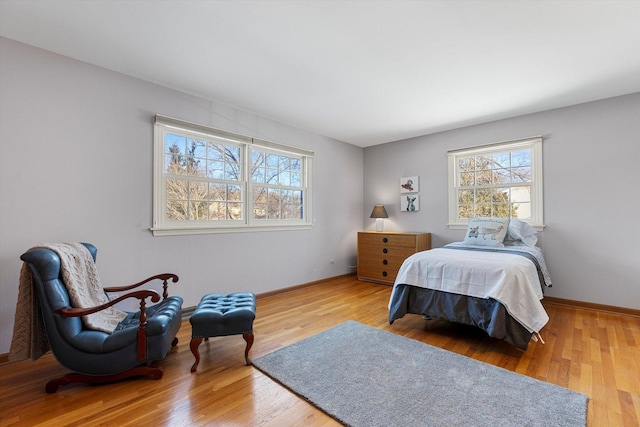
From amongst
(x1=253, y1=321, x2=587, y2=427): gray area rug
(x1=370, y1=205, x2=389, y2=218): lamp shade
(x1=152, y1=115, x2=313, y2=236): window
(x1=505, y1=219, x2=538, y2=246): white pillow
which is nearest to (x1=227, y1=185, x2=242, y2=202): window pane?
(x1=152, y1=115, x2=313, y2=236): window

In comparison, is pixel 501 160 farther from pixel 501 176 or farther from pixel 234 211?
pixel 234 211


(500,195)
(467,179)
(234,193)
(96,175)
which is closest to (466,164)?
(467,179)

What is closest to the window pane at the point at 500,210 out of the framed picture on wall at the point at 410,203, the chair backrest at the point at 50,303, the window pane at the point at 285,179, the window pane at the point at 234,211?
the framed picture on wall at the point at 410,203

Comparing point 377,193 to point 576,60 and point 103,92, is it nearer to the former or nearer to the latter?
point 576,60

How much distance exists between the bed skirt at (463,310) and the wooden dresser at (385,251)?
5.39 ft

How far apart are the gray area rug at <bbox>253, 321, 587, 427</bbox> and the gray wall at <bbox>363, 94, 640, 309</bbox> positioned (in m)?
2.34

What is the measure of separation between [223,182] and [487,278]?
9.70ft

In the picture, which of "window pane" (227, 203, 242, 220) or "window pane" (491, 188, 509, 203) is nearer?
"window pane" (227, 203, 242, 220)

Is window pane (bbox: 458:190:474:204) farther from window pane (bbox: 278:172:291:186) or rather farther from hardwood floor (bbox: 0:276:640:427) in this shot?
window pane (bbox: 278:172:291:186)

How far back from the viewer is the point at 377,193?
541cm

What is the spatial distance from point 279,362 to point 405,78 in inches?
109

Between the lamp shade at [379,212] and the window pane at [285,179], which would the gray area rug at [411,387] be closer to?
the window pane at [285,179]

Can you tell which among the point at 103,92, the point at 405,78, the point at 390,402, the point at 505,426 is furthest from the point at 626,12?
the point at 103,92

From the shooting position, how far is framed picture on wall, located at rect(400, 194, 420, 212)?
4863 mm
